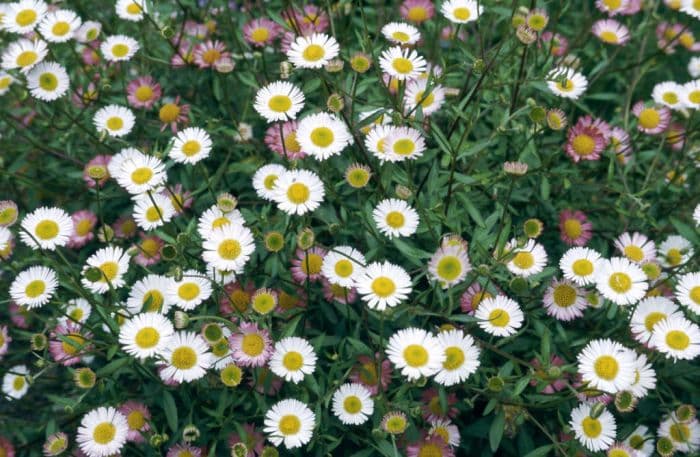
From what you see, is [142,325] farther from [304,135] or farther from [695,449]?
[695,449]

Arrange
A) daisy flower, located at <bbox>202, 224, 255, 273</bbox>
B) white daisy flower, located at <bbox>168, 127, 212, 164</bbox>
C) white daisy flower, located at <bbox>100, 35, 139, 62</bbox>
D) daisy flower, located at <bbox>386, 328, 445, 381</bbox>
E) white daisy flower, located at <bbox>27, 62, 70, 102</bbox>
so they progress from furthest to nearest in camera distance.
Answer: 1. white daisy flower, located at <bbox>100, 35, 139, 62</bbox>
2. white daisy flower, located at <bbox>27, 62, 70, 102</bbox>
3. white daisy flower, located at <bbox>168, 127, 212, 164</bbox>
4. daisy flower, located at <bbox>202, 224, 255, 273</bbox>
5. daisy flower, located at <bbox>386, 328, 445, 381</bbox>

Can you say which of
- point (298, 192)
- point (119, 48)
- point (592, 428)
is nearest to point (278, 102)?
point (298, 192)

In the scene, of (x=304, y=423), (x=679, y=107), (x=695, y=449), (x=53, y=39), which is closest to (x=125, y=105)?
(x=53, y=39)

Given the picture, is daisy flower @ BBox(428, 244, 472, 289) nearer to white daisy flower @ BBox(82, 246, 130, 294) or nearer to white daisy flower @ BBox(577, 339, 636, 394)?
white daisy flower @ BBox(577, 339, 636, 394)

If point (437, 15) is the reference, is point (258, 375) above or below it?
below

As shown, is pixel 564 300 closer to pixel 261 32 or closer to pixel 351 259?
pixel 351 259

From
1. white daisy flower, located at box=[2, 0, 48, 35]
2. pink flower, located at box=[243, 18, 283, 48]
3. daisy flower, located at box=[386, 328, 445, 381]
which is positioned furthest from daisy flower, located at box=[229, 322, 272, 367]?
white daisy flower, located at box=[2, 0, 48, 35]
